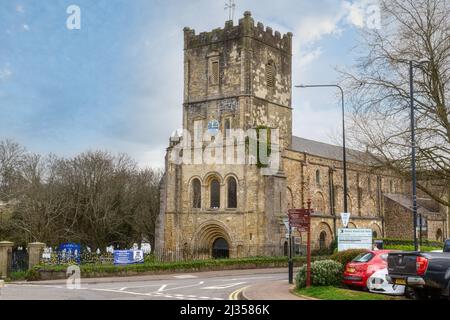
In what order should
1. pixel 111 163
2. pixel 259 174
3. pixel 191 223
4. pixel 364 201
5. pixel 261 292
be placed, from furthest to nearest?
pixel 111 163
pixel 364 201
pixel 191 223
pixel 259 174
pixel 261 292

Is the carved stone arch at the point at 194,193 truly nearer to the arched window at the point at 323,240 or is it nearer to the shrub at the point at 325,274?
the arched window at the point at 323,240

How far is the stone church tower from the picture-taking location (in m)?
42.1

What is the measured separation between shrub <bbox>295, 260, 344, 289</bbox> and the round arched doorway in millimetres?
24635

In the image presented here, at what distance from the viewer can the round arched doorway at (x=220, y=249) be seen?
1727 inches

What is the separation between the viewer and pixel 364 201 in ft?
186

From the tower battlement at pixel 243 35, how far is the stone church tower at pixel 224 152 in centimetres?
8

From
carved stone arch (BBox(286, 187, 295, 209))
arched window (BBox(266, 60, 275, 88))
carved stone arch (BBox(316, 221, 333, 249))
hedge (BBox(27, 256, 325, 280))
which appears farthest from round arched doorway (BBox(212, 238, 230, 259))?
arched window (BBox(266, 60, 275, 88))

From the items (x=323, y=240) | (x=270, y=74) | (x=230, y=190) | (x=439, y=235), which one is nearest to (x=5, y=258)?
(x=230, y=190)

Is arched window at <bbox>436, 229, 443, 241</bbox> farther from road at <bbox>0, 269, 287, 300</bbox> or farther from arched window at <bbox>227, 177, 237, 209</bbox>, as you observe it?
road at <bbox>0, 269, 287, 300</bbox>

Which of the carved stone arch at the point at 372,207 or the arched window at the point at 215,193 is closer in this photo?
the arched window at the point at 215,193

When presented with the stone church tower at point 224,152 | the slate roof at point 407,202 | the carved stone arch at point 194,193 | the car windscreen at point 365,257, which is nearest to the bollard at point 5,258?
the stone church tower at point 224,152

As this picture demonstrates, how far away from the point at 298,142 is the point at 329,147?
23.0ft
